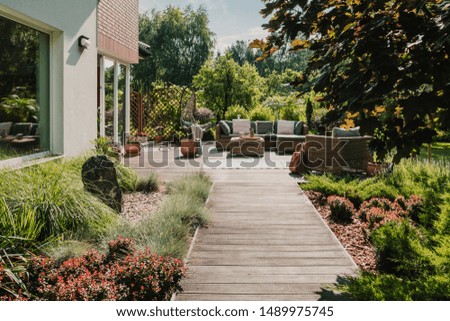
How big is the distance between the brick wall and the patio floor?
4.90m

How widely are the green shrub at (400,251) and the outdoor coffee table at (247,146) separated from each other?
356 inches

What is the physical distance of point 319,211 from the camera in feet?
22.7

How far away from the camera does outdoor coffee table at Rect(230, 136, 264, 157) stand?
1363 centimetres

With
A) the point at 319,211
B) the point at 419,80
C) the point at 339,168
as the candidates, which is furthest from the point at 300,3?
the point at 339,168

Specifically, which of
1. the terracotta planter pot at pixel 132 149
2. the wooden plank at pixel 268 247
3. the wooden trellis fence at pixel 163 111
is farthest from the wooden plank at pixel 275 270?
the wooden trellis fence at pixel 163 111

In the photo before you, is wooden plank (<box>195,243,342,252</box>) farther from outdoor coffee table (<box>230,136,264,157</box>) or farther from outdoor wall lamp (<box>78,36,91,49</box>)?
outdoor coffee table (<box>230,136,264,157</box>)

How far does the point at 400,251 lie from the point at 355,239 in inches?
57.3

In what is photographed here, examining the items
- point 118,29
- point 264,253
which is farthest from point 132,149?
point 264,253

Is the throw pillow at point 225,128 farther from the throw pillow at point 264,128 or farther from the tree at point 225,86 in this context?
the tree at point 225,86

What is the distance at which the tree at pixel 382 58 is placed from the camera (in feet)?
7.34

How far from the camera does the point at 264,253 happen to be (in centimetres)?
485

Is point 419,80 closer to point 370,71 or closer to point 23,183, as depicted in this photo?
point 370,71
